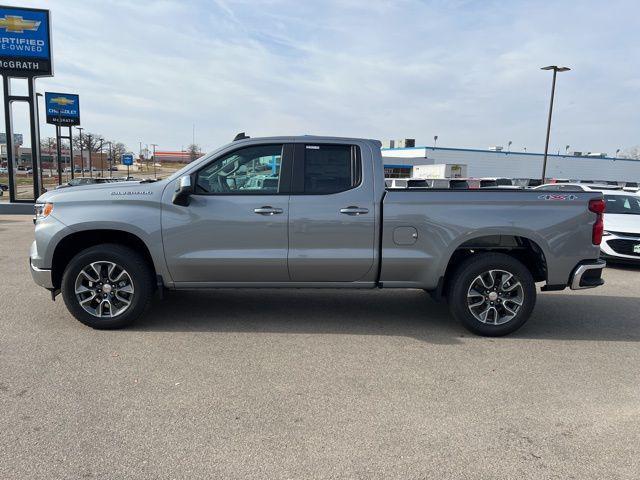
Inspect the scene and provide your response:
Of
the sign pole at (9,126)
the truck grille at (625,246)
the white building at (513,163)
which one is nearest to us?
the truck grille at (625,246)

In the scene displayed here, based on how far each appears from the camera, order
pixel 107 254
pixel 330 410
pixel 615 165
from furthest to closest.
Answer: pixel 615 165 → pixel 107 254 → pixel 330 410

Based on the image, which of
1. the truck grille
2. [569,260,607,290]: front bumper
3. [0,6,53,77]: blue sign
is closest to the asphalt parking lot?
[569,260,607,290]: front bumper

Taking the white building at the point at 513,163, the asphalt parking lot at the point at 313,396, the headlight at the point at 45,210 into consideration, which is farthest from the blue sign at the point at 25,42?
the white building at the point at 513,163

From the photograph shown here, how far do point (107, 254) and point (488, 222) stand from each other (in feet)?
12.7

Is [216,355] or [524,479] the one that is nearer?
[524,479]

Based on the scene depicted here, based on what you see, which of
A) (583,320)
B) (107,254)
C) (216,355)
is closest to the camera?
(216,355)

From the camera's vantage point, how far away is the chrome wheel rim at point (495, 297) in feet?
16.8

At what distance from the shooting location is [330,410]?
→ 350cm

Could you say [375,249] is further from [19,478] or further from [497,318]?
[19,478]

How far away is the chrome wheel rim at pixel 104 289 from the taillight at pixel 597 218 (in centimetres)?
478

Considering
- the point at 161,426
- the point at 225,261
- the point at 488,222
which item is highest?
the point at 488,222

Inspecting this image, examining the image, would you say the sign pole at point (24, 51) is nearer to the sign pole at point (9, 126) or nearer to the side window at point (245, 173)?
the sign pole at point (9, 126)

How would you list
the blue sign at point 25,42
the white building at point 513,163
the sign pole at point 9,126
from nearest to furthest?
1. the blue sign at point 25,42
2. the sign pole at point 9,126
3. the white building at point 513,163

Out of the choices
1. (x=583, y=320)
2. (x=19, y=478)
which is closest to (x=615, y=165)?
(x=583, y=320)
